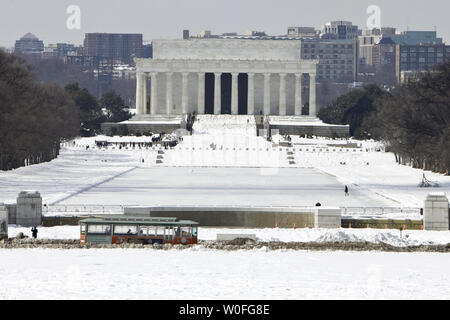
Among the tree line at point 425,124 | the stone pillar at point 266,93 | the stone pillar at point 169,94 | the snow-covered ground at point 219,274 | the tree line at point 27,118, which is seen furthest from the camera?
the stone pillar at point 169,94

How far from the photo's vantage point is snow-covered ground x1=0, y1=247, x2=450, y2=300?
97.0ft

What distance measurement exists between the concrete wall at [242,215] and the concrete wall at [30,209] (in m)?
4.17

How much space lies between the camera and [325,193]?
6391 cm

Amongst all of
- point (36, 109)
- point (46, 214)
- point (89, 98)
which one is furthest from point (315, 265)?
point (89, 98)

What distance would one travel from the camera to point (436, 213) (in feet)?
159

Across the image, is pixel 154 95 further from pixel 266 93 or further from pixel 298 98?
pixel 298 98

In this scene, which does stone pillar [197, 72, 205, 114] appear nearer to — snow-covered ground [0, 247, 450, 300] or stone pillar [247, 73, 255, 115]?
stone pillar [247, 73, 255, 115]

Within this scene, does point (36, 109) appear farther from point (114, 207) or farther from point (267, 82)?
point (267, 82)

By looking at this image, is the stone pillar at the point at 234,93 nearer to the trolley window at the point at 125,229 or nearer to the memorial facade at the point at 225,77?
the memorial facade at the point at 225,77

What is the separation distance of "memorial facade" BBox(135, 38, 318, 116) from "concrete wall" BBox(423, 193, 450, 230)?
106076mm

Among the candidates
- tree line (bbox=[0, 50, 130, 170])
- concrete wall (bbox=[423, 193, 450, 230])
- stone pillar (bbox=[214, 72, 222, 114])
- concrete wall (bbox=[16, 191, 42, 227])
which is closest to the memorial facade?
stone pillar (bbox=[214, 72, 222, 114])

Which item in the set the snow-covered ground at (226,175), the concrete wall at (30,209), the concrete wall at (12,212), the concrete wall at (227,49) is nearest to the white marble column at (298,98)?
the concrete wall at (227,49)

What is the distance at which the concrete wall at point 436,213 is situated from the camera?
48.2 m

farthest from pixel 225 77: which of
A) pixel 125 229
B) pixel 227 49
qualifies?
pixel 125 229
